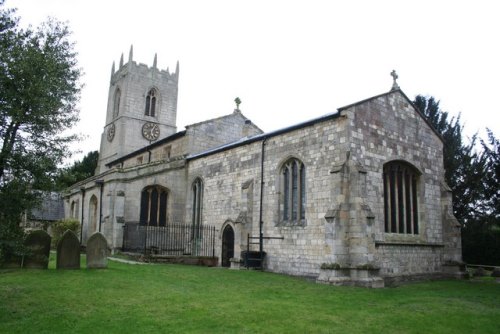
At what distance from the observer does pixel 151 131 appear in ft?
143

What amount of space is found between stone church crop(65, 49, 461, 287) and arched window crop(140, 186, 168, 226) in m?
0.06

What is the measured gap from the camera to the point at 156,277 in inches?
552

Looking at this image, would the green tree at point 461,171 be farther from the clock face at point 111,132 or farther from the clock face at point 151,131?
the clock face at point 111,132

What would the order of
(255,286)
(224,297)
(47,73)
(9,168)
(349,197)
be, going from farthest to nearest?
(349,197), (255,286), (224,297), (47,73), (9,168)

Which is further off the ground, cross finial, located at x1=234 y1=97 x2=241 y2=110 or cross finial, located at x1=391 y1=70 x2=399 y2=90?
cross finial, located at x1=234 y1=97 x2=241 y2=110

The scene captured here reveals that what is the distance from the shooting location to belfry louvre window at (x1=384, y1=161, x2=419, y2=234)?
18.0m

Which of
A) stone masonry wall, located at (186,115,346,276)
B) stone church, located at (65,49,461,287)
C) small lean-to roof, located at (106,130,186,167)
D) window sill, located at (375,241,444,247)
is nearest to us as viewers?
stone church, located at (65,49,461,287)

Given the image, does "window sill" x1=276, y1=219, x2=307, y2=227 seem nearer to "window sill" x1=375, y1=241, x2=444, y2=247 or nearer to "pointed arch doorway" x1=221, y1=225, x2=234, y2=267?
"window sill" x1=375, y1=241, x2=444, y2=247

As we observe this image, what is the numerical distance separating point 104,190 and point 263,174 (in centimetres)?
1051

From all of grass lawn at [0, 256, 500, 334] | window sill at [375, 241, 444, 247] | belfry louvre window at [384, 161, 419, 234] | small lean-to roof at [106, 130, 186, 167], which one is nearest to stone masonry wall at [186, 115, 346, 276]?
window sill at [375, 241, 444, 247]

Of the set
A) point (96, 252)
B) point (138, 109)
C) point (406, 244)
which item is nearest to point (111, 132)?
point (138, 109)

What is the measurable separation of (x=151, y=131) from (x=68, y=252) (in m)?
29.9

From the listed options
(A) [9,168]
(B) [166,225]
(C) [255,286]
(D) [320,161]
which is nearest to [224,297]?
(C) [255,286]

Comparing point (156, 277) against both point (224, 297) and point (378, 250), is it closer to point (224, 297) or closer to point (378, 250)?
point (224, 297)
